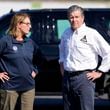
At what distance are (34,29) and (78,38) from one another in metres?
2.60

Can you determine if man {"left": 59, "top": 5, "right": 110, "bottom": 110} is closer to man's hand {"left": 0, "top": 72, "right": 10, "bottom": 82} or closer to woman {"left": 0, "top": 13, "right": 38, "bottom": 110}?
woman {"left": 0, "top": 13, "right": 38, "bottom": 110}

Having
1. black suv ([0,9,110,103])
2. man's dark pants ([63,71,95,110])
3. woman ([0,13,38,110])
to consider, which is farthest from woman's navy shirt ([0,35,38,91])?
black suv ([0,9,110,103])

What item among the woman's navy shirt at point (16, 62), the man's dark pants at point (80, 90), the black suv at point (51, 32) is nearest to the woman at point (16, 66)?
the woman's navy shirt at point (16, 62)

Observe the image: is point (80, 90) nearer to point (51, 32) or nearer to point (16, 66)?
point (16, 66)

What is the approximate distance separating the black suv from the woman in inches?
88.7

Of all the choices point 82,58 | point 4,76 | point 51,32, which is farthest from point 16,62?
point 51,32

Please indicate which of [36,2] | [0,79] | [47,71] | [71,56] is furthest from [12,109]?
[36,2]

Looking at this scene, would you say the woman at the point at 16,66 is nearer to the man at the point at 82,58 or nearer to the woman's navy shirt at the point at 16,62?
the woman's navy shirt at the point at 16,62

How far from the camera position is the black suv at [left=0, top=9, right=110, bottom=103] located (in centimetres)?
876

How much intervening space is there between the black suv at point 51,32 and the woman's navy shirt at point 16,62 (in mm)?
2265

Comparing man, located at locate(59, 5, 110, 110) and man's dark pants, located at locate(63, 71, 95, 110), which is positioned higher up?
man, located at locate(59, 5, 110, 110)

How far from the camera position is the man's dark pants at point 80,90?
639cm

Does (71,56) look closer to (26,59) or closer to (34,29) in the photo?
(26,59)

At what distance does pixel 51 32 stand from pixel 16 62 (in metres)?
2.63
